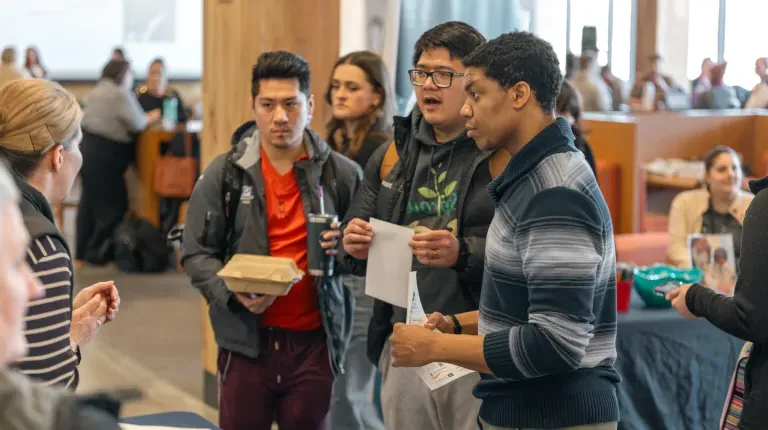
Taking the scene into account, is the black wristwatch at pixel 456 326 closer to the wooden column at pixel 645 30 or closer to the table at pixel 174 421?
the table at pixel 174 421

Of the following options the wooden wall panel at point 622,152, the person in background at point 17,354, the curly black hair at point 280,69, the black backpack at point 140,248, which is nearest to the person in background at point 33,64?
the black backpack at point 140,248

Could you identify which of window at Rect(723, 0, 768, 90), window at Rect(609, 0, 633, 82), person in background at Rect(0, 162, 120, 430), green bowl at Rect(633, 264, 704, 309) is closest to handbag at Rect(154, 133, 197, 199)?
green bowl at Rect(633, 264, 704, 309)

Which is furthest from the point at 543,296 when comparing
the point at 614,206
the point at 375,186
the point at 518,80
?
the point at 614,206

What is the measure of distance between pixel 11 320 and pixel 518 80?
121 centimetres

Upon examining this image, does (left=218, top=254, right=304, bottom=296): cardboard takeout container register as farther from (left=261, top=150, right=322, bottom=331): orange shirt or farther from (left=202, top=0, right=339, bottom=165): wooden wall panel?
(left=202, top=0, right=339, bottom=165): wooden wall panel

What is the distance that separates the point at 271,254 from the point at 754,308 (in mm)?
1352

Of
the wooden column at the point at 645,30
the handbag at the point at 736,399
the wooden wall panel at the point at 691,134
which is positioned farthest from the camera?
the wooden column at the point at 645,30

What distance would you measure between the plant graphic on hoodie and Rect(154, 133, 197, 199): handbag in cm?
556

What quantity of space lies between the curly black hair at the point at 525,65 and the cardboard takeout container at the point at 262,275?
37.7 inches

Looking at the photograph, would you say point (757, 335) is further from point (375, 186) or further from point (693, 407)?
point (693, 407)

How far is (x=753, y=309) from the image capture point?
7.34ft

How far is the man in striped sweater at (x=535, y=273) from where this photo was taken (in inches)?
74.7

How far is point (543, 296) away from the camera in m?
1.90

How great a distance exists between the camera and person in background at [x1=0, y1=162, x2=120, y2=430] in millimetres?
1036
